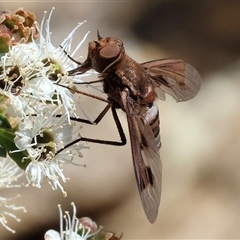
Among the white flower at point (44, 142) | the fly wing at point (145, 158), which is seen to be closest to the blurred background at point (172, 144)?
the white flower at point (44, 142)

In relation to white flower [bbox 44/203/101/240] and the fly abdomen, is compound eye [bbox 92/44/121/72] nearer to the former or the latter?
the fly abdomen

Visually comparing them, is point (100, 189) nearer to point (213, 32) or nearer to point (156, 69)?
point (156, 69)

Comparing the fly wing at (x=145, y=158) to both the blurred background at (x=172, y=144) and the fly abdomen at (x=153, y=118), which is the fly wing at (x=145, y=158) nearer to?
the fly abdomen at (x=153, y=118)

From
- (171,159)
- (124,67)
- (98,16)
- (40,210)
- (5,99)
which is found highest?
(124,67)

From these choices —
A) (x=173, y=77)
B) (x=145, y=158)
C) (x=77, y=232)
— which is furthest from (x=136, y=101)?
(x=77, y=232)

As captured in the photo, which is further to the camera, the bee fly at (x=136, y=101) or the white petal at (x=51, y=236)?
the white petal at (x=51, y=236)

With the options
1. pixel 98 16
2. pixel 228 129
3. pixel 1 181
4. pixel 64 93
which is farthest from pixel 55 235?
pixel 98 16
